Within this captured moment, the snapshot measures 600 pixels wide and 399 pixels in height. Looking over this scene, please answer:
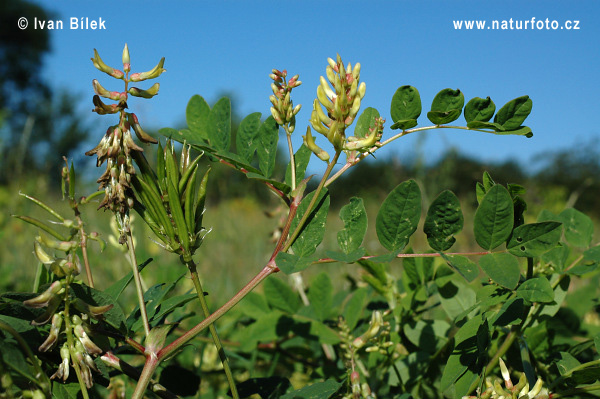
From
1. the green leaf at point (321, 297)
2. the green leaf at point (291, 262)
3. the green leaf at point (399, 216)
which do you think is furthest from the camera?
the green leaf at point (321, 297)

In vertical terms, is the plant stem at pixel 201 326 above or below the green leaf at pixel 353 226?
→ below

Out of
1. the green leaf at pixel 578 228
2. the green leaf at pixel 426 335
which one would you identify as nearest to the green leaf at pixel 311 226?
the green leaf at pixel 426 335

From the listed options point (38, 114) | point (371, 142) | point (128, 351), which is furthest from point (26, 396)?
point (38, 114)

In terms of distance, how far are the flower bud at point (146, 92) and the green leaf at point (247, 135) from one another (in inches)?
9.2

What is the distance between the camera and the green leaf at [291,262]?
529 mm

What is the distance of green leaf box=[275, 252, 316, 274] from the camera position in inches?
20.8

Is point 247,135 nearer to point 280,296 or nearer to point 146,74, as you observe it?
point 146,74

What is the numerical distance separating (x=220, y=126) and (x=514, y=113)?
0.43 meters

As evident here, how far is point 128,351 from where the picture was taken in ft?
2.31

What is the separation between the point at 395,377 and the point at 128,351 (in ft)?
1.44

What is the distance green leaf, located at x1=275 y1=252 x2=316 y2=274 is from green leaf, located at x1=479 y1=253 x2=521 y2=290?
0.22 metres

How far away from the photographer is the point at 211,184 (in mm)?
11867

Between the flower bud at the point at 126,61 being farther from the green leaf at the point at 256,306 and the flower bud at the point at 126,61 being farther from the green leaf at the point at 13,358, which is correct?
the green leaf at the point at 256,306

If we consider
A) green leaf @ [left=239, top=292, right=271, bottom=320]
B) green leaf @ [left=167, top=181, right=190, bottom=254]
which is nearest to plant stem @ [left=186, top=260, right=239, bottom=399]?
green leaf @ [left=167, top=181, right=190, bottom=254]
